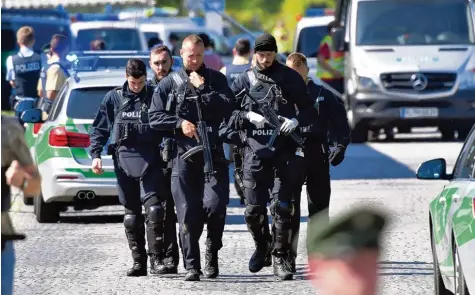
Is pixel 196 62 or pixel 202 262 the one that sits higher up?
pixel 196 62

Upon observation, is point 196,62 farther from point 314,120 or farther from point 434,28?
point 434,28

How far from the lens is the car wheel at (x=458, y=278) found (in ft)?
26.6

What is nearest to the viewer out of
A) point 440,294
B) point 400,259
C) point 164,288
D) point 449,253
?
point 449,253

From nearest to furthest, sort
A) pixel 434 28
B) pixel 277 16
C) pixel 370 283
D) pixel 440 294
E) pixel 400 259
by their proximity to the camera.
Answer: pixel 370 283 < pixel 440 294 < pixel 400 259 < pixel 434 28 < pixel 277 16

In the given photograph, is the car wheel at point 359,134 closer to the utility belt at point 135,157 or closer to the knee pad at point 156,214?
the utility belt at point 135,157

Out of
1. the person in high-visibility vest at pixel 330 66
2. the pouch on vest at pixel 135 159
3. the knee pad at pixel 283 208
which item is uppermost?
the pouch on vest at pixel 135 159

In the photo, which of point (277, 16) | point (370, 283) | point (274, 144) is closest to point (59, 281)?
point (274, 144)

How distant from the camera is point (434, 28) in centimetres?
2512

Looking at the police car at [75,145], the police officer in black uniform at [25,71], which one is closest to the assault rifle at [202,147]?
the police car at [75,145]

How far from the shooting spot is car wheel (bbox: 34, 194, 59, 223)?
15566 mm

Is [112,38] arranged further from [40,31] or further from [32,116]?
[32,116]

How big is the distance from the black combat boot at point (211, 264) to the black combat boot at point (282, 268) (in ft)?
1.40

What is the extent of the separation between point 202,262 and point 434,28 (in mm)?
13515

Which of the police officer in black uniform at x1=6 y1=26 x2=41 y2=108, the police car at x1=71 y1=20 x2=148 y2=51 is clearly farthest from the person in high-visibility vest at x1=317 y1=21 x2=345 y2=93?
the police officer in black uniform at x1=6 y1=26 x2=41 y2=108
